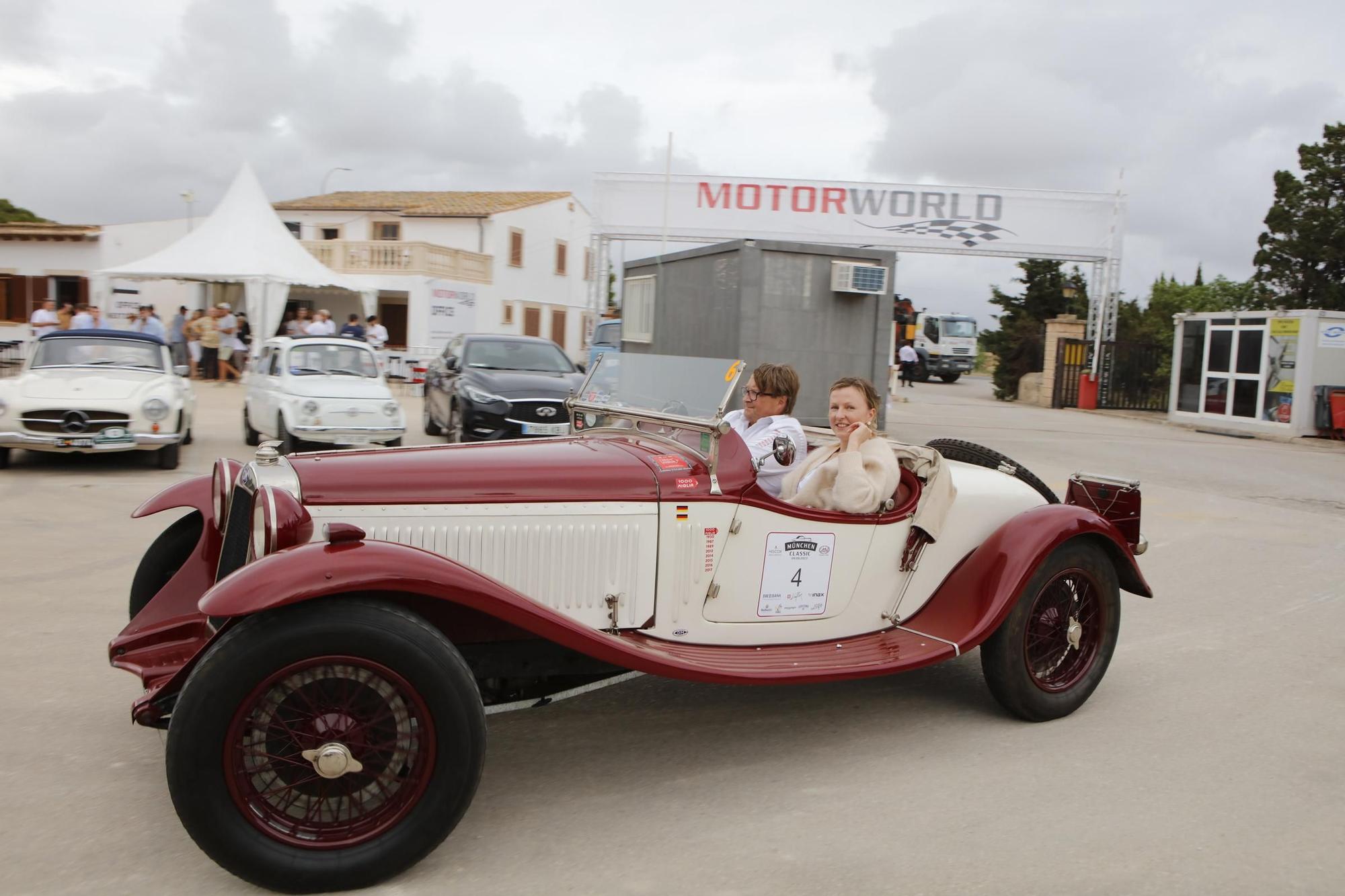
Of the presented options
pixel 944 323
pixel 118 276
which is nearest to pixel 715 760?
pixel 118 276

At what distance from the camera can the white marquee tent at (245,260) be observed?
2167cm

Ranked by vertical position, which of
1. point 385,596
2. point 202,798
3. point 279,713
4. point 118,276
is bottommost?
point 202,798

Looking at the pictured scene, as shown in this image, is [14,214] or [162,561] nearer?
[162,561]

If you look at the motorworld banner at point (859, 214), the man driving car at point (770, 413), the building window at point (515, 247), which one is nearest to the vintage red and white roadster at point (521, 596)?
the man driving car at point (770, 413)

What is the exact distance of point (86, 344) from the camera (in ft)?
35.6

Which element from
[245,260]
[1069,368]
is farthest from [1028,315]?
[245,260]

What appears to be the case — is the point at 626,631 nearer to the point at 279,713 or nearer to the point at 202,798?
the point at 279,713

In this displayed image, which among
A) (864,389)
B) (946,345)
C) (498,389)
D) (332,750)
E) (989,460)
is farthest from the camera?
(946,345)

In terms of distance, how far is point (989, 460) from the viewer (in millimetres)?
4984

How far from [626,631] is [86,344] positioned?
9.64 meters

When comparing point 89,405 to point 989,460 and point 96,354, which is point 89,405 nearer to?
point 96,354

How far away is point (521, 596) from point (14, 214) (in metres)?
60.4

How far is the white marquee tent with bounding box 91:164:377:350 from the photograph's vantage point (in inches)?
853

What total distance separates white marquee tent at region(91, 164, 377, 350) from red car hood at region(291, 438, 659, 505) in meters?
19.9
